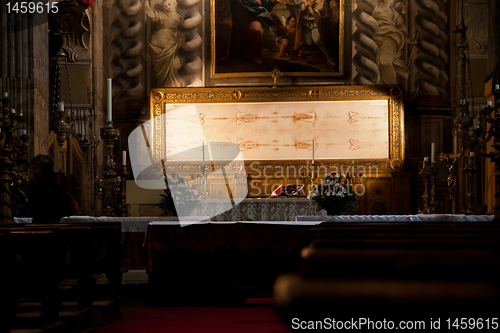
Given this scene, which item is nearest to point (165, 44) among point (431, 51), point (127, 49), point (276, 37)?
point (127, 49)

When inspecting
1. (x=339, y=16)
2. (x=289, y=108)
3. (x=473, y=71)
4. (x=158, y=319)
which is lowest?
(x=158, y=319)

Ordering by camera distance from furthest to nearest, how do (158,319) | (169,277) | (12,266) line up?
(169,277) → (158,319) → (12,266)

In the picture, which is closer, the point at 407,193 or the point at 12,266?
the point at 12,266

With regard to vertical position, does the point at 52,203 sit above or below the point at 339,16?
below

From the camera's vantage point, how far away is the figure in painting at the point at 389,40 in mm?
10906

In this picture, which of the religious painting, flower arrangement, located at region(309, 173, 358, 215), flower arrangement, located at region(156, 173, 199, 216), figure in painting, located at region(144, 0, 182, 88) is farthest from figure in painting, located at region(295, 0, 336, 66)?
flower arrangement, located at region(156, 173, 199, 216)

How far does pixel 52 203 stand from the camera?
471 cm

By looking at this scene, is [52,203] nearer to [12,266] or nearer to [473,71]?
[12,266]

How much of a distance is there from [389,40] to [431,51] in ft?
2.80

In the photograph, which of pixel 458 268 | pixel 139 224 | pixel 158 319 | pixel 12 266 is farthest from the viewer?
pixel 139 224

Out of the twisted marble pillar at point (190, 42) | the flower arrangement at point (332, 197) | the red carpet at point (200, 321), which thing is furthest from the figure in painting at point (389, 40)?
the red carpet at point (200, 321)

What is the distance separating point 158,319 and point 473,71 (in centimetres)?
883

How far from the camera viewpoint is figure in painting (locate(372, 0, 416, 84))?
429 inches

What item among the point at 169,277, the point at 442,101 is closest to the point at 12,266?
the point at 169,277
